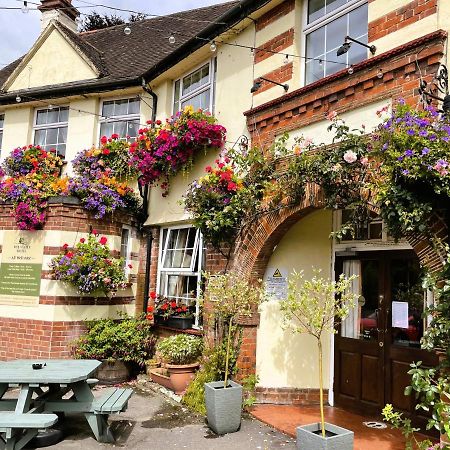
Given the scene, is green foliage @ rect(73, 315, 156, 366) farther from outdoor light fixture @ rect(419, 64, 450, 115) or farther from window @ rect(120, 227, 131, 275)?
outdoor light fixture @ rect(419, 64, 450, 115)

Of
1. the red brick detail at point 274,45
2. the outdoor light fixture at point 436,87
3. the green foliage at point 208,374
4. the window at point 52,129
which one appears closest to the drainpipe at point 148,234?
the window at point 52,129

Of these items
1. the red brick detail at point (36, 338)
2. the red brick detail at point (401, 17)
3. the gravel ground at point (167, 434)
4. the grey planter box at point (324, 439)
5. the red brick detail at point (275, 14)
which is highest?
the red brick detail at point (275, 14)

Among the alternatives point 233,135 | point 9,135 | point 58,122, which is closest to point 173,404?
point 233,135

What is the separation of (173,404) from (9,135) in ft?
26.4

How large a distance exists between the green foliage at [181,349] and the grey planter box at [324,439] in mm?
3232

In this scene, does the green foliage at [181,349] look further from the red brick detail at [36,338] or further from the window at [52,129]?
the window at [52,129]

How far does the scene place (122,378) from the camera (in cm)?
820

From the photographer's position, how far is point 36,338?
831cm

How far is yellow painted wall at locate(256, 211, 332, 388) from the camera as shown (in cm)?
684

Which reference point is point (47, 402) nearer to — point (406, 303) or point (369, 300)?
point (369, 300)

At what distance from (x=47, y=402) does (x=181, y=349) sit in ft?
7.73

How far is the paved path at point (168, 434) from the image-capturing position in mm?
5254

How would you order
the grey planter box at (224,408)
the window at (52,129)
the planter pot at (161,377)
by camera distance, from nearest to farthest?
the grey planter box at (224,408)
the planter pot at (161,377)
the window at (52,129)

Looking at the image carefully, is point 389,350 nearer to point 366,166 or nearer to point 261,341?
point 261,341
